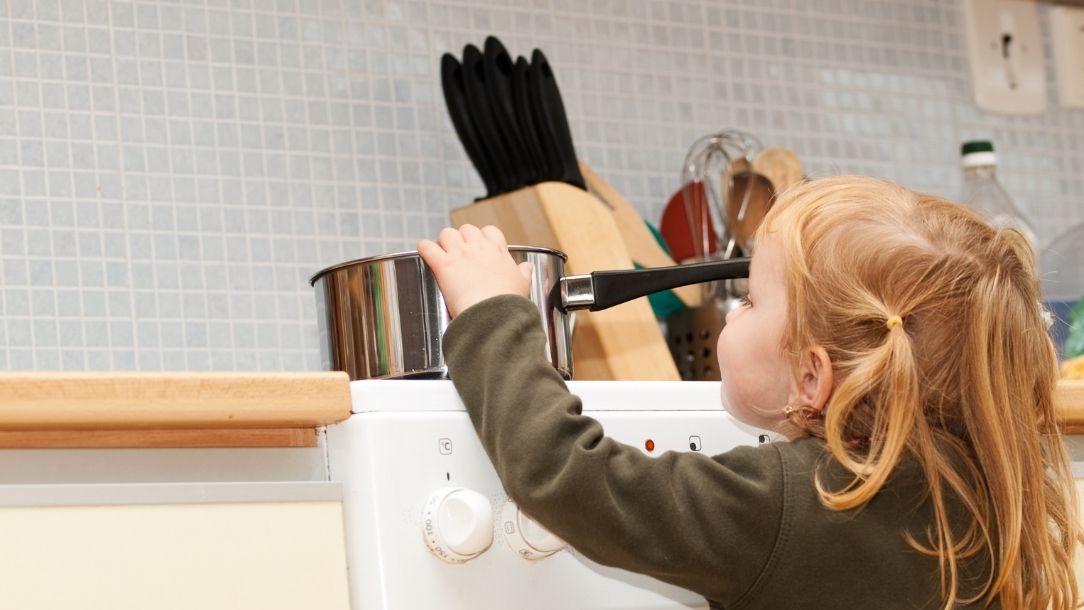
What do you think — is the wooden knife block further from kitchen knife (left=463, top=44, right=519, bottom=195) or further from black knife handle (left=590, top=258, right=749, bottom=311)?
black knife handle (left=590, top=258, right=749, bottom=311)

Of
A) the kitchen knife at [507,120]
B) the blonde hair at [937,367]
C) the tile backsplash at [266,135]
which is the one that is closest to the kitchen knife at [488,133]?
the kitchen knife at [507,120]

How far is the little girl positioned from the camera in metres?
0.77

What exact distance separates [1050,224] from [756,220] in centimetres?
54

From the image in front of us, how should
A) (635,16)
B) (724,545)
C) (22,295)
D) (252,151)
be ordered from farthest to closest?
(635,16) → (252,151) → (22,295) → (724,545)

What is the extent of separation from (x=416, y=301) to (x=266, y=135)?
56cm

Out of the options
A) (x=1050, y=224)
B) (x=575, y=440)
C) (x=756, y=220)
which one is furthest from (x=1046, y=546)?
(x=1050, y=224)

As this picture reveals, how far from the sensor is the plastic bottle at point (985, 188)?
1.60m

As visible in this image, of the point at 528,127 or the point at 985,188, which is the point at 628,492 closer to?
the point at 528,127

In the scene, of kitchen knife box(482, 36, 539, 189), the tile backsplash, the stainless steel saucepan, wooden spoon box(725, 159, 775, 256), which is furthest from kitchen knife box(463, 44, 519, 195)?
the stainless steel saucepan

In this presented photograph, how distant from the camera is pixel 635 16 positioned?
1614 millimetres

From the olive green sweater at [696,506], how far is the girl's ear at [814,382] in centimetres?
3

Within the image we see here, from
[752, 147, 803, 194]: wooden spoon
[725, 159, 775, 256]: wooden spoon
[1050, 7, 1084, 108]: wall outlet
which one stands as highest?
[1050, 7, 1084, 108]: wall outlet

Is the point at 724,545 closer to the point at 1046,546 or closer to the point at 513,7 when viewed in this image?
the point at 1046,546

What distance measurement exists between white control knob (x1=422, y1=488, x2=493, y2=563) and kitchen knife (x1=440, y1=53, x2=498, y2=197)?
64cm
